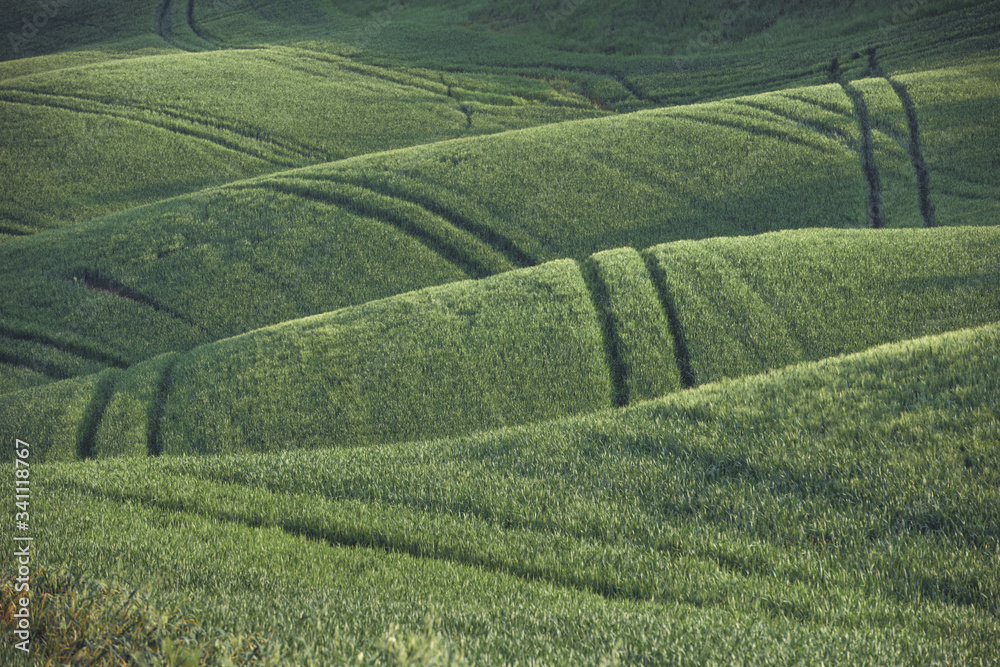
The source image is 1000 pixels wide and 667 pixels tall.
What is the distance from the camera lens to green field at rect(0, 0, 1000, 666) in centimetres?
908

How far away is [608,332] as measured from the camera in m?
30.5

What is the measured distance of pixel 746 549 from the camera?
11180 mm

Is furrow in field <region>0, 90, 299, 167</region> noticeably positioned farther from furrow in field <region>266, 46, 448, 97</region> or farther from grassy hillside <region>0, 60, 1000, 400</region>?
furrow in field <region>266, 46, 448, 97</region>

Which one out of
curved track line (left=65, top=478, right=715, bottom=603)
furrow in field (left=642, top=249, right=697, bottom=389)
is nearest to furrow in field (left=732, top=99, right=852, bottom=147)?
furrow in field (left=642, top=249, right=697, bottom=389)

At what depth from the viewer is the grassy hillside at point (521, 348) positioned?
1062 inches

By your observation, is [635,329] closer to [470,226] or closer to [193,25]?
[470,226]

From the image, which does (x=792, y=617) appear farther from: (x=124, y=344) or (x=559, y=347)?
(x=124, y=344)

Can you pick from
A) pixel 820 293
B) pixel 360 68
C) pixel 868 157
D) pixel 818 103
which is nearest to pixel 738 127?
pixel 818 103

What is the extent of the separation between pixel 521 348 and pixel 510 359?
2.89 ft

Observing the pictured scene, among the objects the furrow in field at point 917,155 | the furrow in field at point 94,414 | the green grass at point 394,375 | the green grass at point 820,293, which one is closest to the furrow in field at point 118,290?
the furrow in field at point 94,414

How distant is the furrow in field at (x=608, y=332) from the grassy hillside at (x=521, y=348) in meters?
0.09

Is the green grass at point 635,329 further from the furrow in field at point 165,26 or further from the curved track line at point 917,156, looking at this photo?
the furrow in field at point 165,26

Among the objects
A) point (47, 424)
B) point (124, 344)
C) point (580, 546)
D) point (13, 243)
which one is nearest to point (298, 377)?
point (47, 424)

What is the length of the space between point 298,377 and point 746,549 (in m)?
22.5
